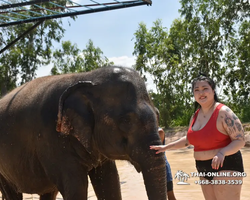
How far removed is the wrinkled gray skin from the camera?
334cm

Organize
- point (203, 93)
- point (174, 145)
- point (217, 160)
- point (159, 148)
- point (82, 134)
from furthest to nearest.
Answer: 1. point (82, 134)
2. point (174, 145)
3. point (159, 148)
4. point (203, 93)
5. point (217, 160)

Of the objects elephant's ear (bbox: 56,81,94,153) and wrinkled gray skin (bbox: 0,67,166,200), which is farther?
elephant's ear (bbox: 56,81,94,153)

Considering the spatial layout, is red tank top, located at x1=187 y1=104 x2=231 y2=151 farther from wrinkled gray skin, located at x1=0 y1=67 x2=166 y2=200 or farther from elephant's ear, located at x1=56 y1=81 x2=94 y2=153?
elephant's ear, located at x1=56 y1=81 x2=94 y2=153

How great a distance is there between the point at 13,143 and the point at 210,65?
15.8 m

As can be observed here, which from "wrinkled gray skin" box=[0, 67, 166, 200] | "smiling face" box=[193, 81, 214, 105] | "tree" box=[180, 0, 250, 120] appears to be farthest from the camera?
"tree" box=[180, 0, 250, 120]

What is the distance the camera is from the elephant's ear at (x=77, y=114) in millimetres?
3566

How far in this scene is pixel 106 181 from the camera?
4254 millimetres

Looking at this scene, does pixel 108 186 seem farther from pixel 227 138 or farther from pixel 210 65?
pixel 210 65

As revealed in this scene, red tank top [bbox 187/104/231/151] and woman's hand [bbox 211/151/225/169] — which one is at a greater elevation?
red tank top [bbox 187/104/231/151]

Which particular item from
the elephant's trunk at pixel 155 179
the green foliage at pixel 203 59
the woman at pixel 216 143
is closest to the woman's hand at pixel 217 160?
the woman at pixel 216 143

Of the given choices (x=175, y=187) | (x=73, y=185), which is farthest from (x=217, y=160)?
(x=175, y=187)

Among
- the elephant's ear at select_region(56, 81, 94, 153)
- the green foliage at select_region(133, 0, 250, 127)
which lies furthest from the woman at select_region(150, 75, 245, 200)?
the green foliage at select_region(133, 0, 250, 127)

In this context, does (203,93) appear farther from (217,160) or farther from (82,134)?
(82,134)

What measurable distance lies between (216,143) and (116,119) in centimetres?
97
